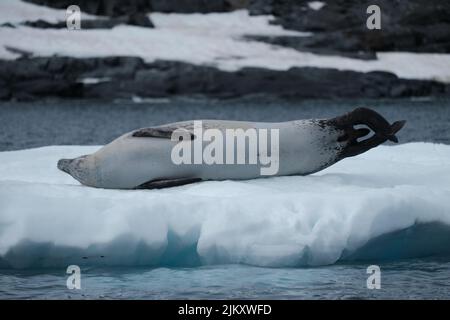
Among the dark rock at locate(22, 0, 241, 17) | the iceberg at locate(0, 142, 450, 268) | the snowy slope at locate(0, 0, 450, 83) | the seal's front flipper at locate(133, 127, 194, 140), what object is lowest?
the iceberg at locate(0, 142, 450, 268)

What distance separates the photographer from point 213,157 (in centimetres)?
880

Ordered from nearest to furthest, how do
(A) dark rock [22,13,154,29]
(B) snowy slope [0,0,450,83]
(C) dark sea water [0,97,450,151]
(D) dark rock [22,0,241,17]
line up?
1. (C) dark sea water [0,97,450,151]
2. (B) snowy slope [0,0,450,83]
3. (A) dark rock [22,13,154,29]
4. (D) dark rock [22,0,241,17]

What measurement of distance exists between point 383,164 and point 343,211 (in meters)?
2.38

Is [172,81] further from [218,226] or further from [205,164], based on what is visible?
[218,226]

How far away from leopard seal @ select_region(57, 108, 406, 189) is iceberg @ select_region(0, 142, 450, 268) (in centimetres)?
59

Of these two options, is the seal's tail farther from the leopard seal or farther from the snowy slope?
the snowy slope

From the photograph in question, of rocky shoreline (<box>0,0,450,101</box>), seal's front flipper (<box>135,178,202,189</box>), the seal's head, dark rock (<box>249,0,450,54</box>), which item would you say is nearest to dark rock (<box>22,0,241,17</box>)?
rocky shoreline (<box>0,0,450,101</box>)

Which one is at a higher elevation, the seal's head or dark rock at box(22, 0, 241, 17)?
dark rock at box(22, 0, 241, 17)

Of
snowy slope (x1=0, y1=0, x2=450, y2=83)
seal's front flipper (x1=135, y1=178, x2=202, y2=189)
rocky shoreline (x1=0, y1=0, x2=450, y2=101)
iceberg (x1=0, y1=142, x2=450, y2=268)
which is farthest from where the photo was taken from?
snowy slope (x1=0, y1=0, x2=450, y2=83)

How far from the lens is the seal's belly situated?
344 inches

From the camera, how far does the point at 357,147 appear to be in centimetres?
919

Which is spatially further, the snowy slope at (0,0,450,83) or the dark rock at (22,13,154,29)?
the dark rock at (22,13,154,29)
